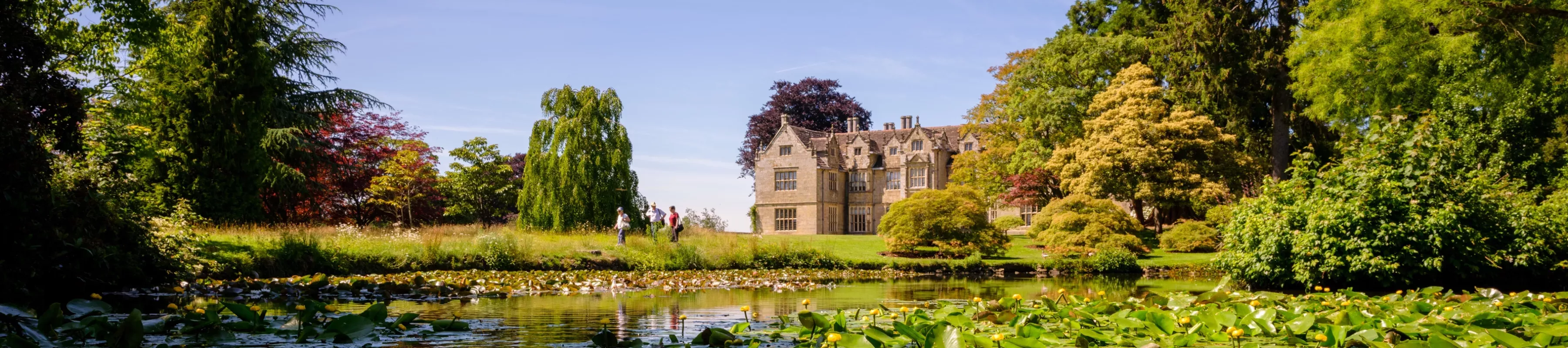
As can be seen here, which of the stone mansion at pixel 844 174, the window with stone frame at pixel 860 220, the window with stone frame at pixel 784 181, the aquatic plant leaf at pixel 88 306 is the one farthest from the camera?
the window with stone frame at pixel 860 220

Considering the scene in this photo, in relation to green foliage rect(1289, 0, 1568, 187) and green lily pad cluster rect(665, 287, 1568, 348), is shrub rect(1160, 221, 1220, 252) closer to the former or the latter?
green foliage rect(1289, 0, 1568, 187)

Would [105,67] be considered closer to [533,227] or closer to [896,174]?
[533,227]

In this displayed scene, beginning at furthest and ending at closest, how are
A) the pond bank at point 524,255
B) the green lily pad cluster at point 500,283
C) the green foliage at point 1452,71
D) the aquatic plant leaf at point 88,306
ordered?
the green foliage at point 1452,71 → the pond bank at point 524,255 → the green lily pad cluster at point 500,283 → the aquatic plant leaf at point 88,306

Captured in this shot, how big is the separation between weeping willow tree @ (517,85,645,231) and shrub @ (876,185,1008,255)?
7986 mm

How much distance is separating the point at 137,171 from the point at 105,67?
9.33 ft

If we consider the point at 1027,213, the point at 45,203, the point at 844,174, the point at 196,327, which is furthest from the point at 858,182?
the point at 196,327

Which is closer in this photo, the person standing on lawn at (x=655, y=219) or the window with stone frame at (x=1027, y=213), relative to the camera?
the person standing on lawn at (x=655, y=219)

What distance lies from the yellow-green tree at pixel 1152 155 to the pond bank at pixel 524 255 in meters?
2.42

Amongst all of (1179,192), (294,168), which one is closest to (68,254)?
(294,168)

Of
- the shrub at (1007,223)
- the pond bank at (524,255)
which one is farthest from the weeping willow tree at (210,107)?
the shrub at (1007,223)

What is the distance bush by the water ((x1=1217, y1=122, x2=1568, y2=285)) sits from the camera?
11.3m

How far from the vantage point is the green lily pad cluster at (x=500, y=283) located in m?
10.2

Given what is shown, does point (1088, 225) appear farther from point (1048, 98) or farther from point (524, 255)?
point (524, 255)

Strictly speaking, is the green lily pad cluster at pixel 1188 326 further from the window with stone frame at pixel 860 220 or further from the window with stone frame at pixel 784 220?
the window with stone frame at pixel 860 220
